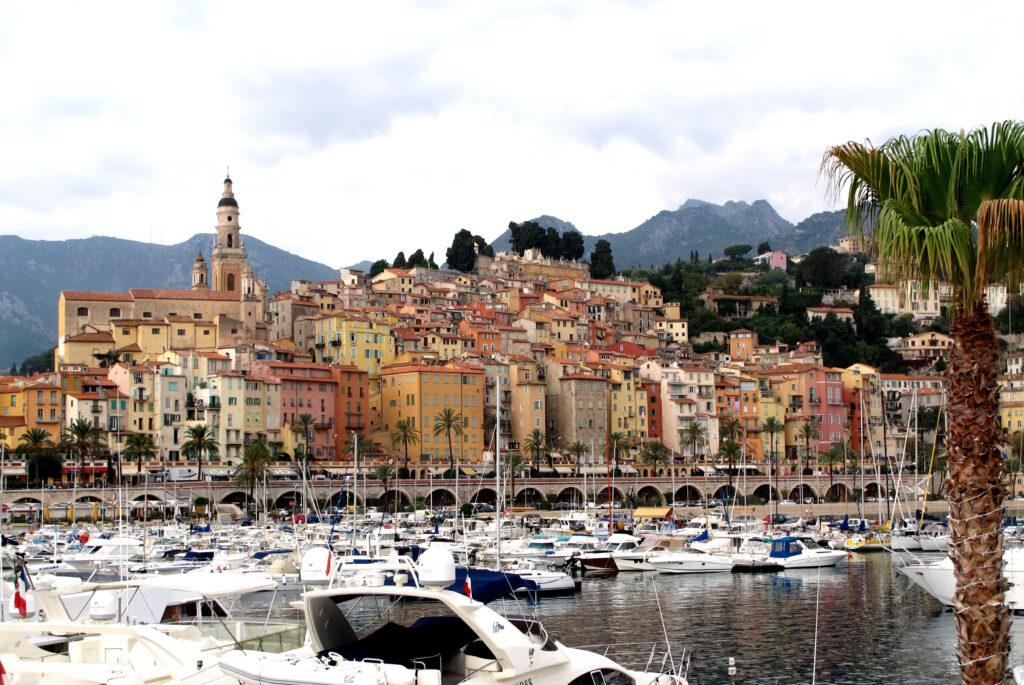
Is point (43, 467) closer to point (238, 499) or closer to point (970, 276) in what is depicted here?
point (238, 499)

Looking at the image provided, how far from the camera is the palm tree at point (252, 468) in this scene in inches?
3484

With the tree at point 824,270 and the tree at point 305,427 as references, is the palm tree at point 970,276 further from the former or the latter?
the tree at point 824,270

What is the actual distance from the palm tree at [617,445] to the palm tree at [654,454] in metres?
1.63

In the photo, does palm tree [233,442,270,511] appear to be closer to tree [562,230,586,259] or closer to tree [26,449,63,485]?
tree [26,449,63,485]

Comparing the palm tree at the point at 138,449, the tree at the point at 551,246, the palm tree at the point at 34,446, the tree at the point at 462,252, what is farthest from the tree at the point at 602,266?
the palm tree at the point at 34,446

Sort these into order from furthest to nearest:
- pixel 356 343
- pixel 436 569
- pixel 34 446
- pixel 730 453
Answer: pixel 356 343
pixel 730 453
pixel 34 446
pixel 436 569

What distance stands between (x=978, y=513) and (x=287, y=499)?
288 feet

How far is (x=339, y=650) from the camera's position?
14.2 metres

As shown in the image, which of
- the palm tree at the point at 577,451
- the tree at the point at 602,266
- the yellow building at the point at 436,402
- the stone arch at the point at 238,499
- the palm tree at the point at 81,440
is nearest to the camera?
the palm tree at the point at 81,440

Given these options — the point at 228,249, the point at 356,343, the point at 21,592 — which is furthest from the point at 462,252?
the point at 21,592

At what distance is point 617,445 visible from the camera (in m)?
109

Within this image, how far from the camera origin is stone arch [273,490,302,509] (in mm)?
93125

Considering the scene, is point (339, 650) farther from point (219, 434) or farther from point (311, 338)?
point (311, 338)

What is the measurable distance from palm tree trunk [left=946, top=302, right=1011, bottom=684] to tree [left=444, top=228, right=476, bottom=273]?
149992mm
